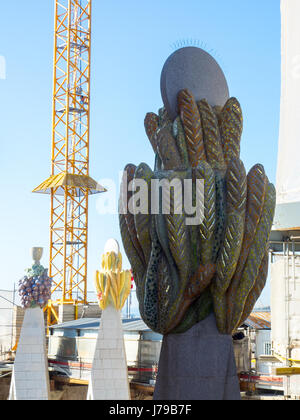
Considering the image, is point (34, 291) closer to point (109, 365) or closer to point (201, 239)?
point (109, 365)

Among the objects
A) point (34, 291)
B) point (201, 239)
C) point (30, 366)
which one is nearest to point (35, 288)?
point (34, 291)

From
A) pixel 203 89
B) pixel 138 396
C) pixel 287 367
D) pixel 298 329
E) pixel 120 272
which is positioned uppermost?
pixel 203 89

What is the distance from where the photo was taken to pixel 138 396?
15094mm

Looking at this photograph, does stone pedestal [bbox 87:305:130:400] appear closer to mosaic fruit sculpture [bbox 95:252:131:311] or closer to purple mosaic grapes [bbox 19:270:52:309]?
mosaic fruit sculpture [bbox 95:252:131:311]

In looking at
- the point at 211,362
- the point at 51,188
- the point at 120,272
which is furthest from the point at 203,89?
the point at 51,188

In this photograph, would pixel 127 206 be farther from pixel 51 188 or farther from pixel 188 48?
pixel 51 188

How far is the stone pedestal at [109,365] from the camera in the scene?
11969mm

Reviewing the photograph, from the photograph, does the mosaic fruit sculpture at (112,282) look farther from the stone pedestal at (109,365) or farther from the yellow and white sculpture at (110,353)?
the stone pedestal at (109,365)

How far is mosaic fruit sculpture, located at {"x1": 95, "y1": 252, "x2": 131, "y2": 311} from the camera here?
12.2m

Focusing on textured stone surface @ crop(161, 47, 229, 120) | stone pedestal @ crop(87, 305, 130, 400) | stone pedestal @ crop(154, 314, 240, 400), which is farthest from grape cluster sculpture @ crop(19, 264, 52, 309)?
textured stone surface @ crop(161, 47, 229, 120)

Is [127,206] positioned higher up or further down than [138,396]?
higher up

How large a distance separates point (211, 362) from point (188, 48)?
3.66m

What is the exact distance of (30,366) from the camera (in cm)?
1250
